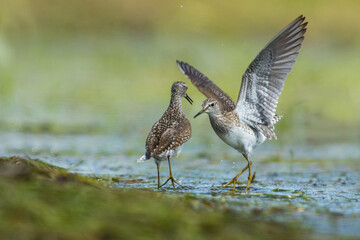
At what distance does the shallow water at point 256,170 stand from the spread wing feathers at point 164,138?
0.40 meters

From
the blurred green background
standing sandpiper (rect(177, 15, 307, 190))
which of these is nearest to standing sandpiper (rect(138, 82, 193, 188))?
standing sandpiper (rect(177, 15, 307, 190))

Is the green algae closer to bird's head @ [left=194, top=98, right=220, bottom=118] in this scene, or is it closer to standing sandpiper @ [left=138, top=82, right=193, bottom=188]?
standing sandpiper @ [left=138, top=82, right=193, bottom=188]

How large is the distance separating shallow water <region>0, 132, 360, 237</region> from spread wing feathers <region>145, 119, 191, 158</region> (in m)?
0.40

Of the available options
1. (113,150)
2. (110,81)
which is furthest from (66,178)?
(110,81)

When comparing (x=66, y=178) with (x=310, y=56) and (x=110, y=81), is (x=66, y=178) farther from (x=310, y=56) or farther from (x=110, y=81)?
(x=310, y=56)

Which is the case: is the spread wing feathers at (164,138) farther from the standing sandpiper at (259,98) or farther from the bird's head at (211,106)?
the bird's head at (211,106)

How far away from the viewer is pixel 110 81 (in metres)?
15.2

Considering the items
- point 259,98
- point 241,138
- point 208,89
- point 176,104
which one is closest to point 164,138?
point 176,104

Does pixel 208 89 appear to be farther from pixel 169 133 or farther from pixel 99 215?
pixel 99 215

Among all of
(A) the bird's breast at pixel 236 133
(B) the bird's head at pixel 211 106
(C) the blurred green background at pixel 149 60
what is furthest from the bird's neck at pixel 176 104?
(C) the blurred green background at pixel 149 60

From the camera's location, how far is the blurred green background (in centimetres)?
1170

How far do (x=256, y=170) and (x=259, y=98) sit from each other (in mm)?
1357

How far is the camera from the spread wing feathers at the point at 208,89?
7746 millimetres

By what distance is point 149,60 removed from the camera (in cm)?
1652
